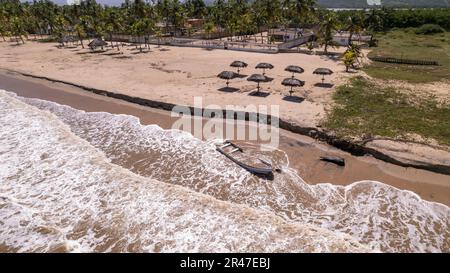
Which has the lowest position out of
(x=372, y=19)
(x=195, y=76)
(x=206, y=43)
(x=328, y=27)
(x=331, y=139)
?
(x=331, y=139)

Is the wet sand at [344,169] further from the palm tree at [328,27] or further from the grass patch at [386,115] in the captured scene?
the palm tree at [328,27]

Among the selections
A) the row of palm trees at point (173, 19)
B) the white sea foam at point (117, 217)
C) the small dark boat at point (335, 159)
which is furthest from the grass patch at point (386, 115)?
the row of palm trees at point (173, 19)

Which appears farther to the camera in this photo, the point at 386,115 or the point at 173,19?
the point at 173,19

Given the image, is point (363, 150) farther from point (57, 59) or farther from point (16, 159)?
point (57, 59)

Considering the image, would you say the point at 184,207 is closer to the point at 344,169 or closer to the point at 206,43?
the point at 344,169

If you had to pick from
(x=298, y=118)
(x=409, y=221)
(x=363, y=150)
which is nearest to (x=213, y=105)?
(x=298, y=118)

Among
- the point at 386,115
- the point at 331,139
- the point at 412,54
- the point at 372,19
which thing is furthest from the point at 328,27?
the point at 331,139

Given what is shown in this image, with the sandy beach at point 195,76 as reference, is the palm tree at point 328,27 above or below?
above
